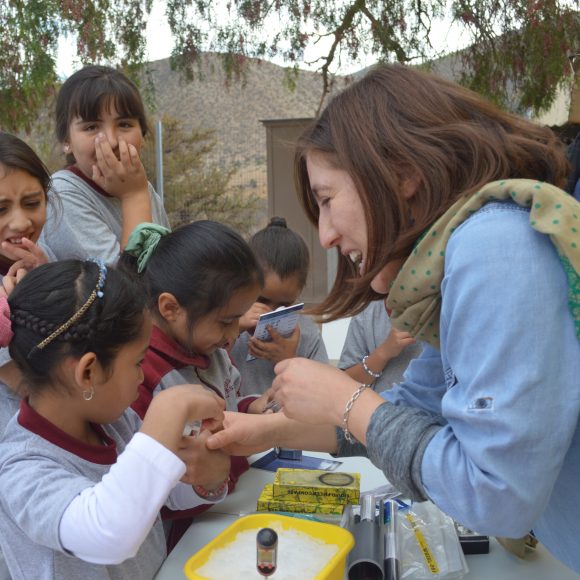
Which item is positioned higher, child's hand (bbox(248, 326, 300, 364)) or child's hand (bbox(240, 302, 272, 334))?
child's hand (bbox(240, 302, 272, 334))

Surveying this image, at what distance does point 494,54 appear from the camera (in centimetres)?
593

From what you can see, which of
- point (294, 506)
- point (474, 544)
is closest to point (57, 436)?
point (294, 506)

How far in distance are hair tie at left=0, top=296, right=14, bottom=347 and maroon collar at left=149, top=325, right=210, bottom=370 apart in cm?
52

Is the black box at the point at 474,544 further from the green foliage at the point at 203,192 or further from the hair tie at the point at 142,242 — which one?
the green foliage at the point at 203,192

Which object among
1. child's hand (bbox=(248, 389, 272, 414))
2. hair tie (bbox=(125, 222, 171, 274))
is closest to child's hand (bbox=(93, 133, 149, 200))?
hair tie (bbox=(125, 222, 171, 274))

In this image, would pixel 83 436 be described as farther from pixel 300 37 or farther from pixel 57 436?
pixel 300 37

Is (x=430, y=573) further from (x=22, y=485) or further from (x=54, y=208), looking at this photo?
(x=54, y=208)

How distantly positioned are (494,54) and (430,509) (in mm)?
5116

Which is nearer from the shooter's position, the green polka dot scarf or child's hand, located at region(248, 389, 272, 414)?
the green polka dot scarf

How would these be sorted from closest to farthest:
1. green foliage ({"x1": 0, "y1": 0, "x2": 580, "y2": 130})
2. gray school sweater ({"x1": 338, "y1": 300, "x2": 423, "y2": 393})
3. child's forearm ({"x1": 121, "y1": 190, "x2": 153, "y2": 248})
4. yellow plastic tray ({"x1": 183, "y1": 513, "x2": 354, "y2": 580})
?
1. yellow plastic tray ({"x1": 183, "y1": 513, "x2": 354, "y2": 580})
2. child's forearm ({"x1": 121, "y1": 190, "x2": 153, "y2": 248})
3. gray school sweater ({"x1": 338, "y1": 300, "x2": 423, "y2": 393})
4. green foliage ({"x1": 0, "y1": 0, "x2": 580, "y2": 130})

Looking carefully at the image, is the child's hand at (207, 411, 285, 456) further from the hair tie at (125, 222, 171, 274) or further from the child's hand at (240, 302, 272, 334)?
the child's hand at (240, 302, 272, 334)

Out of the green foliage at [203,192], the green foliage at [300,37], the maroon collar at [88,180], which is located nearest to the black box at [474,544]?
the maroon collar at [88,180]

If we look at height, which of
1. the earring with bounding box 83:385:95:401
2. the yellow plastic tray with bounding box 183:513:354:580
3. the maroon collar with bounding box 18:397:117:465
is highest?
the earring with bounding box 83:385:95:401

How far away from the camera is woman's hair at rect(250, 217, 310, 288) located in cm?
290
